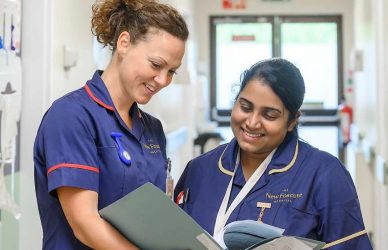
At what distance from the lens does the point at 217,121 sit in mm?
6711

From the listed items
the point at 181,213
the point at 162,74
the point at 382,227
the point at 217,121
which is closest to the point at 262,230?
the point at 181,213

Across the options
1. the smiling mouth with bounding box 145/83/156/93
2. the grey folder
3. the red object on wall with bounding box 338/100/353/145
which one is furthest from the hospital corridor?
the red object on wall with bounding box 338/100/353/145

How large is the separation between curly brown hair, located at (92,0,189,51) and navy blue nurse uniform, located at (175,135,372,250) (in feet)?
1.53

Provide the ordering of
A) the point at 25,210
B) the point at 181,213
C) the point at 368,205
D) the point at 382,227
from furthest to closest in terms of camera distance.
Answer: the point at 368,205, the point at 382,227, the point at 25,210, the point at 181,213

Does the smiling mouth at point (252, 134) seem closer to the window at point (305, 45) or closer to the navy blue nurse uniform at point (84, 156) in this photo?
the navy blue nurse uniform at point (84, 156)

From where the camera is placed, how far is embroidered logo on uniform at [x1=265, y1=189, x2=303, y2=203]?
156 centimetres

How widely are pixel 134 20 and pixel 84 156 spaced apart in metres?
0.39

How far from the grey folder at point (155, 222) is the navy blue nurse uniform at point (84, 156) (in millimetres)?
128

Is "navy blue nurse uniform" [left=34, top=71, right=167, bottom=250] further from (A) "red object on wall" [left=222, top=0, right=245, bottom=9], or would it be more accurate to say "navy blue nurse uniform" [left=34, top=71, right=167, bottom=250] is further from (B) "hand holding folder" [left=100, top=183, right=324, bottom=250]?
(A) "red object on wall" [left=222, top=0, right=245, bottom=9]

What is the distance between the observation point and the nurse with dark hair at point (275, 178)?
5.06ft

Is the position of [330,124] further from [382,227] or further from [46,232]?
[46,232]

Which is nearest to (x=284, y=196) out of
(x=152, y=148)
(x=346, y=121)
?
(x=152, y=148)

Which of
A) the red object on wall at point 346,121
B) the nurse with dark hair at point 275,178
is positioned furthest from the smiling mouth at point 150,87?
the red object on wall at point 346,121

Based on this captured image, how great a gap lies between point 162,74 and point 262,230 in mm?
471
